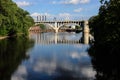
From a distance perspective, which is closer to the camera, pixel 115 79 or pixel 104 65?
pixel 115 79

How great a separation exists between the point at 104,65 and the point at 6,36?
7047 centimetres

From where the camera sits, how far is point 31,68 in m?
42.9

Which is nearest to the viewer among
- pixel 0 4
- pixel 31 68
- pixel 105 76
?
pixel 105 76

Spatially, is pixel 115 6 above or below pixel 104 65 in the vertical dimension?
above

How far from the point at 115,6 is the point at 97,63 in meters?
10.3

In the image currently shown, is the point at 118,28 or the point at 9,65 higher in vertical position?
the point at 118,28

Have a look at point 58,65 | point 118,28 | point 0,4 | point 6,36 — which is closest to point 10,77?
point 58,65

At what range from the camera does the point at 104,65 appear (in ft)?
153

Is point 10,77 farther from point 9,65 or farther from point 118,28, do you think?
point 118,28

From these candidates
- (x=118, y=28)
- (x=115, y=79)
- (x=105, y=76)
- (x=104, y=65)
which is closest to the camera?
(x=115, y=79)

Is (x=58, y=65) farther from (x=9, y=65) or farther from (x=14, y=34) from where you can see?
(x=14, y=34)

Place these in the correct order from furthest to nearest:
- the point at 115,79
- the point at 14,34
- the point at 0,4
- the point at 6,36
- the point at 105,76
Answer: the point at 14,34
the point at 6,36
the point at 0,4
the point at 105,76
the point at 115,79

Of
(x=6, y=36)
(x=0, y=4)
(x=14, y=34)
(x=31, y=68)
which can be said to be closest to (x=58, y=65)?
(x=31, y=68)

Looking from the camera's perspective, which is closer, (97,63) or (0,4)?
(97,63)
